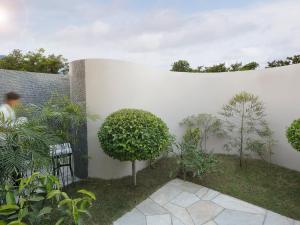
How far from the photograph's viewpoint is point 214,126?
20.1ft

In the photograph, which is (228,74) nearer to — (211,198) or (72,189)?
(211,198)

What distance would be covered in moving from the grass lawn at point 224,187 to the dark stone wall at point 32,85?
6.15ft

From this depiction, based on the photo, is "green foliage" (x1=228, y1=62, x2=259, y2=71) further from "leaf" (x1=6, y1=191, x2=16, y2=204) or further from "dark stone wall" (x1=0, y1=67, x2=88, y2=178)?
"leaf" (x1=6, y1=191, x2=16, y2=204)

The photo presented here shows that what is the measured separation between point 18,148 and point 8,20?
7.29 ft

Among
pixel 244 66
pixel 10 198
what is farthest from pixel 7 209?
pixel 244 66

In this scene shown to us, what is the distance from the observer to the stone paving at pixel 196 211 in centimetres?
330

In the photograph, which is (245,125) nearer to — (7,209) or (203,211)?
(203,211)

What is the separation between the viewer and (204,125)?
618 cm

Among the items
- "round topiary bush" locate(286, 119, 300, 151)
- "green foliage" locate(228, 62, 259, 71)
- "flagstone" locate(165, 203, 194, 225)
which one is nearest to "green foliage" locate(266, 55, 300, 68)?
"green foliage" locate(228, 62, 259, 71)

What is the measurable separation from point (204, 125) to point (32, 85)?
431 cm

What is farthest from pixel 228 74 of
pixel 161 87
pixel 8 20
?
pixel 8 20

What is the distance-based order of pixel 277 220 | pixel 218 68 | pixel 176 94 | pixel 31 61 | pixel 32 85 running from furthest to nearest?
pixel 218 68
pixel 31 61
pixel 176 94
pixel 32 85
pixel 277 220

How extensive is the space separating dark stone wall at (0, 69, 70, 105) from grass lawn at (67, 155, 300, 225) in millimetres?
1873

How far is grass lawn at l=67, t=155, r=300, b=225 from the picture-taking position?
362 cm
